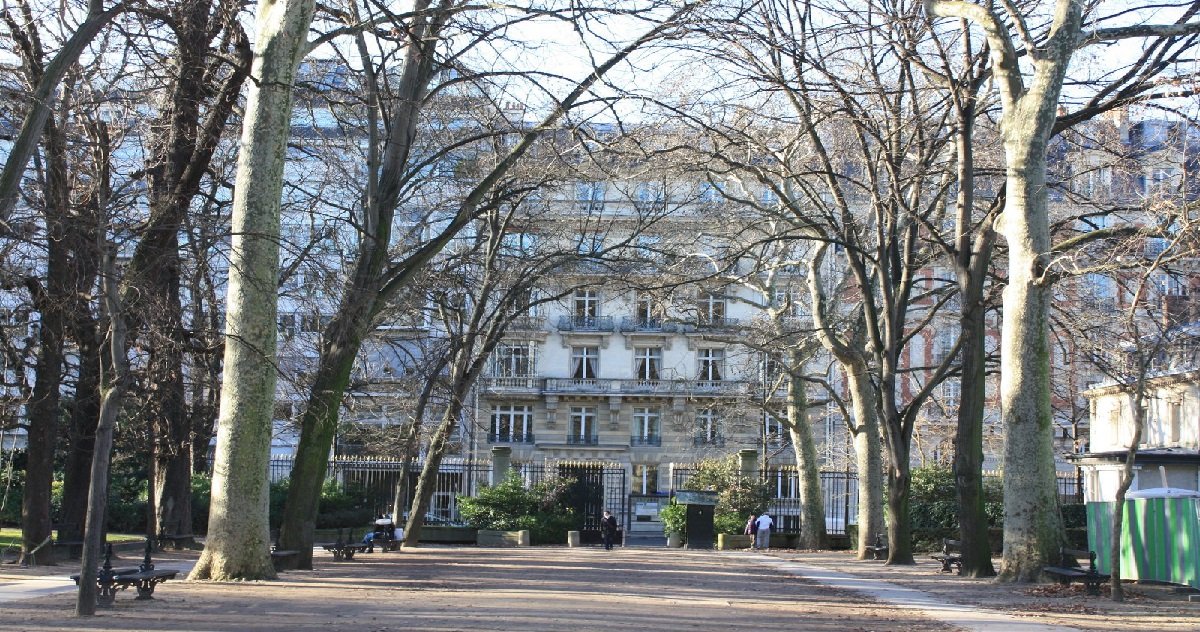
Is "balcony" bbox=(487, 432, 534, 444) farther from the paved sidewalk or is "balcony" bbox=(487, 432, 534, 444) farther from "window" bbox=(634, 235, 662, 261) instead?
the paved sidewalk

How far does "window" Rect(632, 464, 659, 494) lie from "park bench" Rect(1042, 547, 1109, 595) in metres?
40.9

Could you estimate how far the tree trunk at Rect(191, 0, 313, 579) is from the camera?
15633mm

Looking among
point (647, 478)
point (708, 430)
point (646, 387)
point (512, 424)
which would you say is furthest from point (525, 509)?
point (646, 387)

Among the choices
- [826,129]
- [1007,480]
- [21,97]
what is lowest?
[1007,480]

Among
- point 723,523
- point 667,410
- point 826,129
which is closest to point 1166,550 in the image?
point 826,129

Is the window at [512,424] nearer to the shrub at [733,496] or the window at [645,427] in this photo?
the window at [645,427]

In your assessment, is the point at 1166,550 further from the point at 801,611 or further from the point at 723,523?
the point at 723,523

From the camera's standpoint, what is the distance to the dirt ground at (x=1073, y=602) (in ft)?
42.1

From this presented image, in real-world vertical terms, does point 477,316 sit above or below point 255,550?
above

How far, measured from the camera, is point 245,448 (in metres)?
15.8

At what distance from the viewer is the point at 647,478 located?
60.4 meters

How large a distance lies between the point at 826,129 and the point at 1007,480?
12.6m

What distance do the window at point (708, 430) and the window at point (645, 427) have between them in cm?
292

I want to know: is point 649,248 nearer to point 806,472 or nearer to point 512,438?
point 806,472
